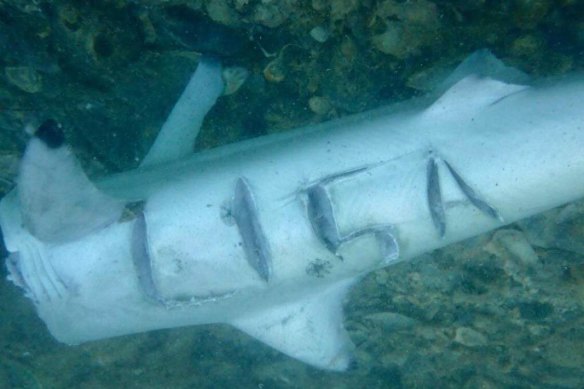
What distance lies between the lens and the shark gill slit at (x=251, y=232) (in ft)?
10.4

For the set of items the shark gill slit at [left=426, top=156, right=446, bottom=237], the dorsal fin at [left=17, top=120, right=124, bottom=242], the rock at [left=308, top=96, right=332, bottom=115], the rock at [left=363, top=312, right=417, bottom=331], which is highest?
the rock at [left=308, top=96, right=332, bottom=115]

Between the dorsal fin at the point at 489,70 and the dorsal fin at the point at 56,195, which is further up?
the dorsal fin at the point at 489,70

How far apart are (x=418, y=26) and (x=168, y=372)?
4.20 meters

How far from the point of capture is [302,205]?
126 inches

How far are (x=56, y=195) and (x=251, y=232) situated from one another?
1.29m

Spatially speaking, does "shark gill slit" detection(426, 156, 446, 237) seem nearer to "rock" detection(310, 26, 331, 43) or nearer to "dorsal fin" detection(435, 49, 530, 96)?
"dorsal fin" detection(435, 49, 530, 96)

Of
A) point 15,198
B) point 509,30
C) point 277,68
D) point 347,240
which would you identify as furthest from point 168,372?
Result: point 509,30

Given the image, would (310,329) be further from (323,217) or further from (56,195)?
(56,195)

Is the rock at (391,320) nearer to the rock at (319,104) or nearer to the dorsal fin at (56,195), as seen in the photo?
the rock at (319,104)

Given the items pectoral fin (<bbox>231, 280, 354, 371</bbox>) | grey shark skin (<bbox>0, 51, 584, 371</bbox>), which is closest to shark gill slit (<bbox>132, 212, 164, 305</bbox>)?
grey shark skin (<bbox>0, 51, 584, 371</bbox>)

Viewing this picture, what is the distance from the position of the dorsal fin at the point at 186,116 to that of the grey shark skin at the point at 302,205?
0.32 meters

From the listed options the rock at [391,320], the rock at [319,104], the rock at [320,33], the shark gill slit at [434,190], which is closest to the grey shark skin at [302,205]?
the shark gill slit at [434,190]

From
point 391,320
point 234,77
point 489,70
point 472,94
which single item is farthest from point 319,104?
point 391,320

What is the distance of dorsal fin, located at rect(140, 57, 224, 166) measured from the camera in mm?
3711
